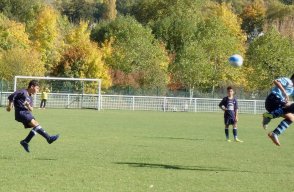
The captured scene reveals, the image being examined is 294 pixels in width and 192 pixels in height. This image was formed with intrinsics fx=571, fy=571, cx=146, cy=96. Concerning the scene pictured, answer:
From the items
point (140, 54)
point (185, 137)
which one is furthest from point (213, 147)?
point (140, 54)

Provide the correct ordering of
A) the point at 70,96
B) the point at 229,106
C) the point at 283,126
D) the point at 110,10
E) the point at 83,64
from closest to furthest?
1. the point at 283,126
2. the point at 229,106
3. the point at 70,96
4. the point at 83,64
5. the point at 110,10

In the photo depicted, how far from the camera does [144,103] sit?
45625mm

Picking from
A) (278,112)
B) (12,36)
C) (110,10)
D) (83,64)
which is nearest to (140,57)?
(83,64)

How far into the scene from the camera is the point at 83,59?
53719mm

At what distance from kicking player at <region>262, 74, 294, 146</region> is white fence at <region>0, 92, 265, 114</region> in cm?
3181

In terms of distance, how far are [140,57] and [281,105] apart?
148ft

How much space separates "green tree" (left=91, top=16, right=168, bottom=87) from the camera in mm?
54375

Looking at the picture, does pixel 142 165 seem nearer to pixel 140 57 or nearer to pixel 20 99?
pixel 20 99

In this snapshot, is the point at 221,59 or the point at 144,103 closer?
the point at 144,103

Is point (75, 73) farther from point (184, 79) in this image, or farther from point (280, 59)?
point (280, 59)

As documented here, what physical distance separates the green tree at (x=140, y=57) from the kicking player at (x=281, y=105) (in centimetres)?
4033

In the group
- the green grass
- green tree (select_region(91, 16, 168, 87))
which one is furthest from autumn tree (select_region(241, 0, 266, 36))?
the green grass

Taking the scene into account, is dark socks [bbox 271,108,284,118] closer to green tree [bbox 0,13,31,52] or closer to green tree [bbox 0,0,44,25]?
green tree [bbox 0,13,31,52]

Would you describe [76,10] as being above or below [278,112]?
above
